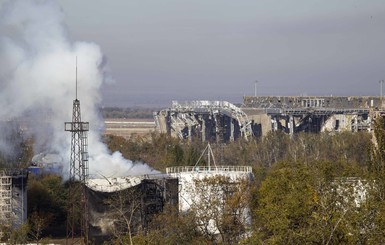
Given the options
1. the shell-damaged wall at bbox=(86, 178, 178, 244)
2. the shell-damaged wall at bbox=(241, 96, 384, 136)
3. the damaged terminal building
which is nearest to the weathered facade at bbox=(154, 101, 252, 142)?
the damaged terminal building

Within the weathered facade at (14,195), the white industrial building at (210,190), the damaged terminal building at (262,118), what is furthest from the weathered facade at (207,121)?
the weathered facade at (14,195)

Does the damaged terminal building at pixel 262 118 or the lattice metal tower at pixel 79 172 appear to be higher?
the damaged terminal building at pixel 262 118

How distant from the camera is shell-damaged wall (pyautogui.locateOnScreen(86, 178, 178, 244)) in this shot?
150 ft

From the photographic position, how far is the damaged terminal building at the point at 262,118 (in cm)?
10569

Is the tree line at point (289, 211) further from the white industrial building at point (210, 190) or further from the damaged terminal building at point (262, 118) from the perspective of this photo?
the damaged terminal building at point (262, 118)

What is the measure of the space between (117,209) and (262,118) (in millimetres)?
64726

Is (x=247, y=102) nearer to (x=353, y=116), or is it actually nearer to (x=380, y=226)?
(x=353, y=116)

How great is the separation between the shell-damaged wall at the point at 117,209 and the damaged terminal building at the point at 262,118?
178ft

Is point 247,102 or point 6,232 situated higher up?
point 247,102

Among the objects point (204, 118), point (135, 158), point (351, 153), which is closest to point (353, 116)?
point (204, 118)

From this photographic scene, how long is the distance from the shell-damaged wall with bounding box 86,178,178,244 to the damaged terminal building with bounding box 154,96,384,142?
5422 cm

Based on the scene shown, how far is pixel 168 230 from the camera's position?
3959 cm

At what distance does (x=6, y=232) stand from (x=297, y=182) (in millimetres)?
12794

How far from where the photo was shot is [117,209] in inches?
1784
